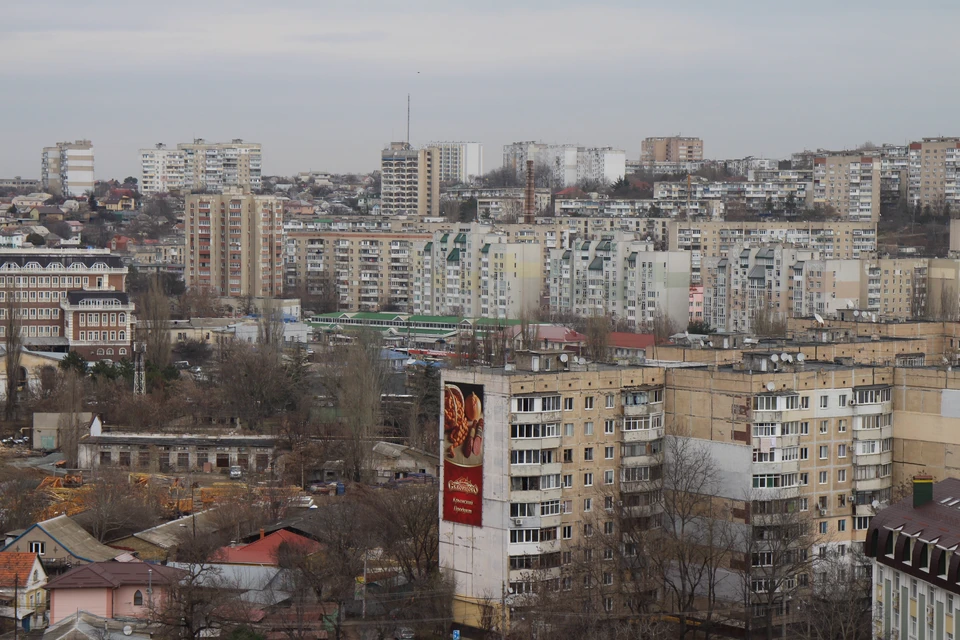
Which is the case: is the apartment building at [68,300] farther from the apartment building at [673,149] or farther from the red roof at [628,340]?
the apartment building at [673,149]

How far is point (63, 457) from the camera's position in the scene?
76.7ft

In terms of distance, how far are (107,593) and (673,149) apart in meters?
74.0

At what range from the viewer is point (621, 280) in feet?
130

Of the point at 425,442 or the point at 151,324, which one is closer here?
the point at 425,442

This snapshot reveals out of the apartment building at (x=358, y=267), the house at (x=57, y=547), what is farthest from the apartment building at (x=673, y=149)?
the house at (x=57, y=547)

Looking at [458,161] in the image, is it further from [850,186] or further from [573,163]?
[850,186]

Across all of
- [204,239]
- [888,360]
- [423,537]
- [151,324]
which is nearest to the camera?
[423,537]

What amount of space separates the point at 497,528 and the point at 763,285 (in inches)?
949

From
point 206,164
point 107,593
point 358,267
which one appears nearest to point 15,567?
point 107,593

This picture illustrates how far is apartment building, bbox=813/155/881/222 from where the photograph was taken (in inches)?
2285

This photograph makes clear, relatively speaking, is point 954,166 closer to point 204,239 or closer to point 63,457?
point 204,239

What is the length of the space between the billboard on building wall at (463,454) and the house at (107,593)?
8.27 feet

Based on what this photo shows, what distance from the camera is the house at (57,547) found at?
55.0ft

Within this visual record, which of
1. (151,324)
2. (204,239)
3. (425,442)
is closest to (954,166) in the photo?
(204,239)
